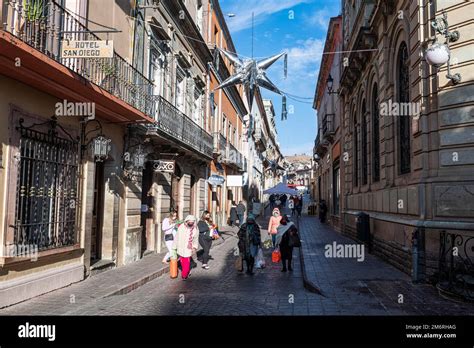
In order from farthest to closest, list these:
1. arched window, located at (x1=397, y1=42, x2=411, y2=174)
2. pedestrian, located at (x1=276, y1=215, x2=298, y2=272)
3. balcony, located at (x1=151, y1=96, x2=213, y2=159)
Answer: balcony, located at (x1=151, y1=96, x2=213, y2=159) → pedestrian, located at (x1=276, y1=215, x2=298, y2=272) → arched window, located at (x1=397, y1=42, x2=411, y2=174)

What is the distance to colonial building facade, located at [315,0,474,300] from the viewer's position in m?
8.41

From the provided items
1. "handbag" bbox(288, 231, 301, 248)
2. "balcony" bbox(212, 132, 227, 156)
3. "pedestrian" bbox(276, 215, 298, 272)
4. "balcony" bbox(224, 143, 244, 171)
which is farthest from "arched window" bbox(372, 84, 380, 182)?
"balcony" bbox(224, 143, 244, 171)

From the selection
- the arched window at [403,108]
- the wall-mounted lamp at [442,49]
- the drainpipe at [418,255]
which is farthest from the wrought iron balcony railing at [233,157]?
Result: the wall-mounted lamp at [442,49]

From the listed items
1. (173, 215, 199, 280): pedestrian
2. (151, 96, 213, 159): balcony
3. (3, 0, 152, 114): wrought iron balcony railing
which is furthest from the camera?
(151, 96, 213, 159): balcony

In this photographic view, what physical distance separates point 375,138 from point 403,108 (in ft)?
12.0

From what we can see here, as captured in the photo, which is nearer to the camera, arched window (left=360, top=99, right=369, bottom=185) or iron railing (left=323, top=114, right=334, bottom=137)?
arched window (left=360, top=99, right=369, bottom=185)

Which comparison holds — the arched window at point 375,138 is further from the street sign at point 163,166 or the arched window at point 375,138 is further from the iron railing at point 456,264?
the street sign at point 163,166

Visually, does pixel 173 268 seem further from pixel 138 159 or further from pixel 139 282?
pixel 138 159

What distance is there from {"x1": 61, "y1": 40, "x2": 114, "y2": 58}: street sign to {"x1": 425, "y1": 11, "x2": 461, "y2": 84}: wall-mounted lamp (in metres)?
5.85

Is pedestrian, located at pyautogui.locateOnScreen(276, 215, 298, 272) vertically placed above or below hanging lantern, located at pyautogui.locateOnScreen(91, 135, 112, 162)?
below

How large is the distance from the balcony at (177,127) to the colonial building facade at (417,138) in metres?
6.32

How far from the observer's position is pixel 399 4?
11.0m

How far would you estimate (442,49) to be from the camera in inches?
316

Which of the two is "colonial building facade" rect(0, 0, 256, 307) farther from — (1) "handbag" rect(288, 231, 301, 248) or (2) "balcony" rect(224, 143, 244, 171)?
(2) "balcony" rect(224, 143, 244, 171)
